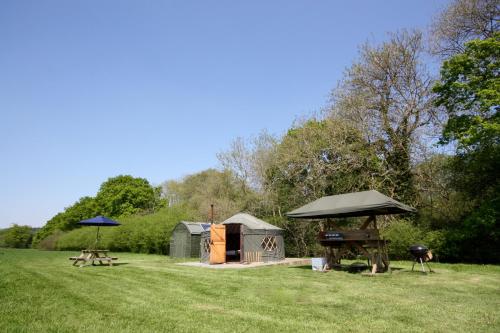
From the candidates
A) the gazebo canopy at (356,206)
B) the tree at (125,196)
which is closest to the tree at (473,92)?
the gazebo canopy at (356,206)

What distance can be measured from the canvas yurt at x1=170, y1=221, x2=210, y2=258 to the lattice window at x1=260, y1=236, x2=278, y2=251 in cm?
500

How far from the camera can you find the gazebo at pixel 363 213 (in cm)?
1038

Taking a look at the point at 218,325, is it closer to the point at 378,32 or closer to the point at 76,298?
the point at 76,298

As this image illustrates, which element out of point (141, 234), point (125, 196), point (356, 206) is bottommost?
point (141, 234)

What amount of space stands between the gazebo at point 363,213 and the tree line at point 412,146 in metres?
4.52

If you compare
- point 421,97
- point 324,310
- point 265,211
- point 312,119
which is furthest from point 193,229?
point 324,310

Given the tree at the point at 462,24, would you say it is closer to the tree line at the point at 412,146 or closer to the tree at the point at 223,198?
the tree line at the point at 412,146

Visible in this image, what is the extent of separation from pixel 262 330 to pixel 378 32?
62.7 ft

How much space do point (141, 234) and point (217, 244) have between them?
42.1ft

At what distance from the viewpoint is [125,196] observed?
43.8 meters

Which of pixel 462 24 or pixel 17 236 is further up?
pixel 462 24

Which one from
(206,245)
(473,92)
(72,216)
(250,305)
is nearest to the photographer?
(250,305)

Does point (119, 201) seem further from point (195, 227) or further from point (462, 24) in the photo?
point (462, 24)

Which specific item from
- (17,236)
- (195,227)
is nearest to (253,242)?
(195,227)
